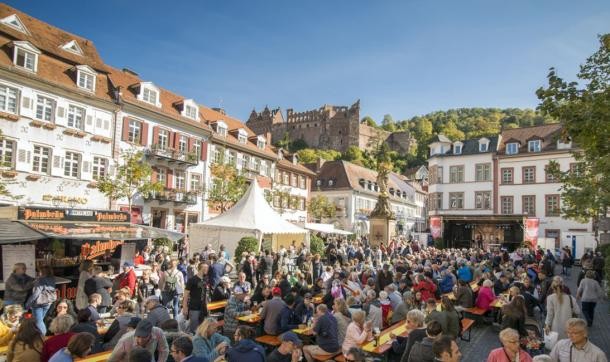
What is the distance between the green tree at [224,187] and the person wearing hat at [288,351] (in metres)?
28.3

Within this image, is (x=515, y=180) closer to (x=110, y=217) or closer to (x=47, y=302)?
(x=110, y=217)

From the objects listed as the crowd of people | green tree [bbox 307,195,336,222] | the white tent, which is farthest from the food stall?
green tree [bbox 307,195,336,222]

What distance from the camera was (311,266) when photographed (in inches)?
671

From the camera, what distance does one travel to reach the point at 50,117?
87.7 feet

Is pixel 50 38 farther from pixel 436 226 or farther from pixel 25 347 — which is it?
pixel 436 226

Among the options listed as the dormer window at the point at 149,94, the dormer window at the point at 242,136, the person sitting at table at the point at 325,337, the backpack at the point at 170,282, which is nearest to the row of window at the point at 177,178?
the dormer window at the point at 149,94

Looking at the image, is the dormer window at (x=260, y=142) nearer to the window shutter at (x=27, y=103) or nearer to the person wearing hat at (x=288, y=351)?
the window shutter at (x=27, y=103)

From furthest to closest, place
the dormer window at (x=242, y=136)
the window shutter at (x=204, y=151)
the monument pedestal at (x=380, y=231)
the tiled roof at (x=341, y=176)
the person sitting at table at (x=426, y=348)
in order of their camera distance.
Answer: the tiled roof at (x=341, y=176)
the dormer window at (x=242, y=136)
the window shutter at (x=204, y=151)
the monument pedestal at (x=380, y=231)
the person sitting at table at (x=426, y=348)

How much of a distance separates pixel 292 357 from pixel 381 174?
75.6ft

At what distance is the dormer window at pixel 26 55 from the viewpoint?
24625 millimetres

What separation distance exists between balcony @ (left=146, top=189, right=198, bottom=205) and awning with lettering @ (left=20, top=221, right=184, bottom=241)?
15.5 metres

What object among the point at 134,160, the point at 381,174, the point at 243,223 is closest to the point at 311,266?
the point at 243,223

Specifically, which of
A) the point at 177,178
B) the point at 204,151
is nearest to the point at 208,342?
the point at 177,178

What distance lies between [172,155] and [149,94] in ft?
16.3
